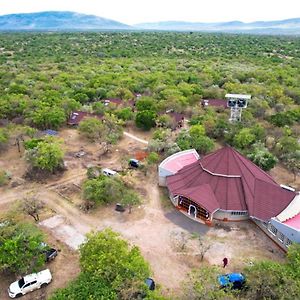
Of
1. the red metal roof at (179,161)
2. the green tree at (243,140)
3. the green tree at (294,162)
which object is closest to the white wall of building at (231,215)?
the red metal roof at (179,161)

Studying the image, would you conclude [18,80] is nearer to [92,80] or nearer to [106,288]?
[92,80]

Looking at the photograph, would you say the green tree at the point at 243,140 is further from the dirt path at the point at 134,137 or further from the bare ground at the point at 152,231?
the bare ground at the point at 152,231

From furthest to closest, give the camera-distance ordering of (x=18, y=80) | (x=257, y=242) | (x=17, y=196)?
(x=18, y=80) < (x=17, y=196) < (x=257, y=242)

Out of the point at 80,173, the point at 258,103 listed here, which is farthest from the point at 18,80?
the point at 258,103

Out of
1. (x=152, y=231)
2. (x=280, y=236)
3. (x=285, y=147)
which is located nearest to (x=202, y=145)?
(x=285, y=147)

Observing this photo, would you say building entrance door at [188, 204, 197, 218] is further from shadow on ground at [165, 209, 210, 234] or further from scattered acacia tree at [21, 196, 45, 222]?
scattered acacia tree at [21, 196, 45, 222]

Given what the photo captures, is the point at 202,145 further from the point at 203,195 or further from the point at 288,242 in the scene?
the point at 288,242

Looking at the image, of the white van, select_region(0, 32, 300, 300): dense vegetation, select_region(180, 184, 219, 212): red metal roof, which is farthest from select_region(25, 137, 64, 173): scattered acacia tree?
select_region(180, 184, 219, 212): red metal roof
